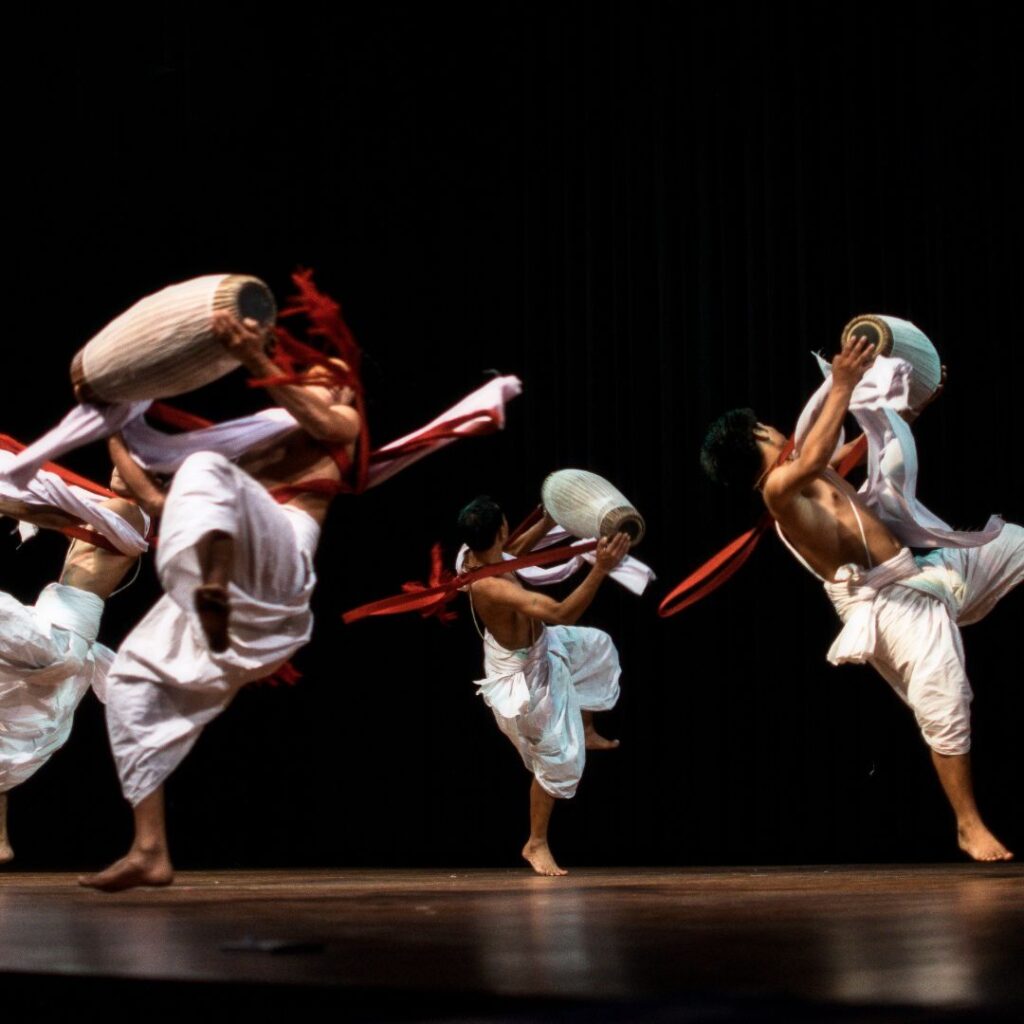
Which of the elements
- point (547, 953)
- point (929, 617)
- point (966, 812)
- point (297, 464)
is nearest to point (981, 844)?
point (966, 812)

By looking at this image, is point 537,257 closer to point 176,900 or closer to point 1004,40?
point 1004,40

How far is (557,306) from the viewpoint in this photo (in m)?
5.92

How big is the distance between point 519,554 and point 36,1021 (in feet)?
11.1

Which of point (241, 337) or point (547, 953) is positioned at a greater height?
point (241, 337)

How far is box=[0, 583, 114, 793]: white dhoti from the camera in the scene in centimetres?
450

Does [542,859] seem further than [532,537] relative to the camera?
No

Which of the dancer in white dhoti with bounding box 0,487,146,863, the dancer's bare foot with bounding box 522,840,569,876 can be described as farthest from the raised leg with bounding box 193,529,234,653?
the dancer's bare foot with bounding box 522,840,569,876

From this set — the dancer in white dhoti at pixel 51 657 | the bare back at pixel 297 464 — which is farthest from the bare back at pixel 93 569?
the bare back at pixel 297 464

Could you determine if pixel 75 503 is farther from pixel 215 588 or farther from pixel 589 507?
pixel 589 507

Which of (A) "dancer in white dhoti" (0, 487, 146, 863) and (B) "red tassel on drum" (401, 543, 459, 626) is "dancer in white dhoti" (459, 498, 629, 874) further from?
(A) "dancer in white dhoti" (0, 487, 146, 863)

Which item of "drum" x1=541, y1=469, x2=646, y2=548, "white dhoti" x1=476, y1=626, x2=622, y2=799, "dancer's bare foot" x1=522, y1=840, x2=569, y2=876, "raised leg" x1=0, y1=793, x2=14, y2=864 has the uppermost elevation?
"drum" x1=541, y1=469, x2=646, y2=548

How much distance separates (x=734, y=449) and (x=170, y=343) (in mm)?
1806

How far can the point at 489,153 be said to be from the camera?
5984 mm

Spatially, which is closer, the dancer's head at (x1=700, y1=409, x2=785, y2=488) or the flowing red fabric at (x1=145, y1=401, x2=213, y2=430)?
the flowing red fabric at (x1=145, y1=401, x2=213, y2=430)
